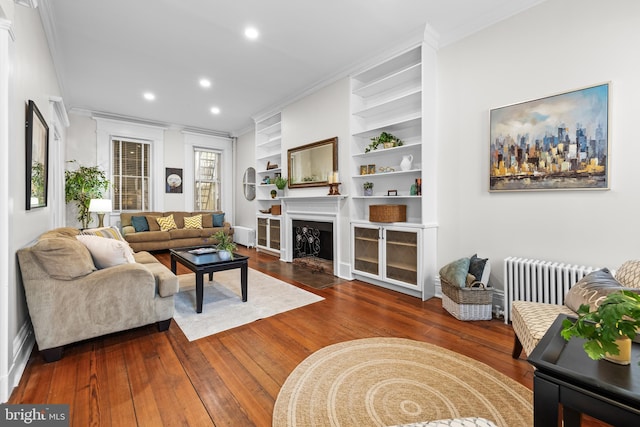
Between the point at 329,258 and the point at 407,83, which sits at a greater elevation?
the point at 407,83

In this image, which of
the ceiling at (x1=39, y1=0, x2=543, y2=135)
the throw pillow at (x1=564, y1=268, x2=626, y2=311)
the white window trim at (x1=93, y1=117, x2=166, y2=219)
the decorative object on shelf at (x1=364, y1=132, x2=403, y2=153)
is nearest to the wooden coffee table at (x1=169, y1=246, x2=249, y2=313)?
the decorative object on shelf at (x1=364, y1=132, x2=403, y2=153)

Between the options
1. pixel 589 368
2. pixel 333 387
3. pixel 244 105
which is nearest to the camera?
pixel 589 368

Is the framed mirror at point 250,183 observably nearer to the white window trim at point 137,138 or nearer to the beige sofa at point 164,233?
the beige sofa at point 164,233

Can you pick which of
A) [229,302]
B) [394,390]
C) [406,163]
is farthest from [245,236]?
[394,390]

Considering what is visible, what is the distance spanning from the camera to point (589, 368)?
97 cm

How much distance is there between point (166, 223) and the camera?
6438 mm

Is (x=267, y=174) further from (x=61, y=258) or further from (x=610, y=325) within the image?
(x=610, y=325)

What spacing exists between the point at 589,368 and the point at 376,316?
6.46 feet

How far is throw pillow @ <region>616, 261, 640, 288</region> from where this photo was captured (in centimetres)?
184

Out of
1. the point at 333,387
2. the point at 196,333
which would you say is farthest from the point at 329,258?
the point at 333,387

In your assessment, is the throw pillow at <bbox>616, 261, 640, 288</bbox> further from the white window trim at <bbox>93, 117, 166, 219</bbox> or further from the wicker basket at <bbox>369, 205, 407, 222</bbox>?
the white window trim at <bbox>93, 117, 166, 219</bbox>

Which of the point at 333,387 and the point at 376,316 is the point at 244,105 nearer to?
the point at 376,316

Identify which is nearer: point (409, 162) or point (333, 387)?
point (333, 387)

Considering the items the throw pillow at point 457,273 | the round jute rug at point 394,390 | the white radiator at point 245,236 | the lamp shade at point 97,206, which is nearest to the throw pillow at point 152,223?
the lamp shade at point 97,206
